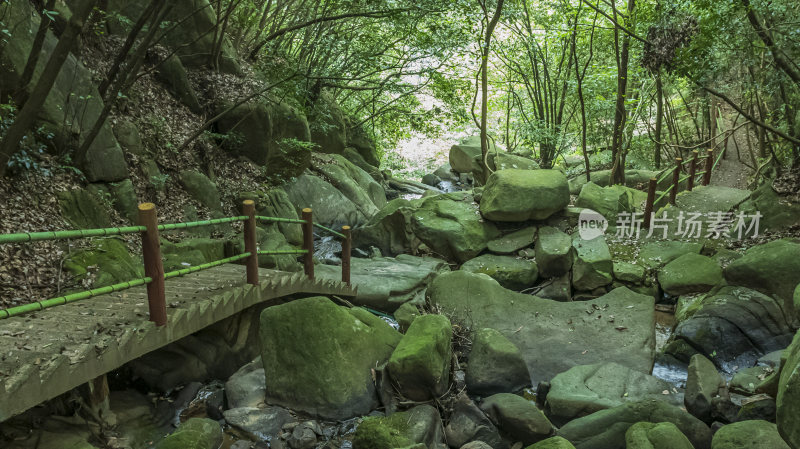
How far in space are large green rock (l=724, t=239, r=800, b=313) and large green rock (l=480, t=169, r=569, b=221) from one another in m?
4.01

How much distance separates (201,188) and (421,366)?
6.41 meters

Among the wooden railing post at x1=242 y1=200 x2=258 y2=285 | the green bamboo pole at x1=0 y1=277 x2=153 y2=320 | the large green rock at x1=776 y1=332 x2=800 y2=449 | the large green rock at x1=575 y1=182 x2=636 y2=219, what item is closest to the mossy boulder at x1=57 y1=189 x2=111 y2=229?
the wooden railing post at x1=242 y1=200 x2=258 y2=285

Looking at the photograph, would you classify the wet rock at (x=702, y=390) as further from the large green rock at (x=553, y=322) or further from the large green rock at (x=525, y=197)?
the large green rock at (x=525, y=197)

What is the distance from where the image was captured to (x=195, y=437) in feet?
14.0

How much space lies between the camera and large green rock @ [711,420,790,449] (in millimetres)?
3750

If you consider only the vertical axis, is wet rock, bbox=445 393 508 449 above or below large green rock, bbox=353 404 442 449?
below

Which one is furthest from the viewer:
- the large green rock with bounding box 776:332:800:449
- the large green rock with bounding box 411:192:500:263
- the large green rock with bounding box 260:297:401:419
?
the large green rock with bounding box 411:192:500:263

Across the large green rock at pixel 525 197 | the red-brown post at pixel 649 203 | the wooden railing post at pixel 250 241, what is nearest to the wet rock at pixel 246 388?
the wooden railing post at pixel 250 241

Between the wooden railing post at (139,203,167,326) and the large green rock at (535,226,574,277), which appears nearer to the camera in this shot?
the wooden railing post at (139,203,167,326)

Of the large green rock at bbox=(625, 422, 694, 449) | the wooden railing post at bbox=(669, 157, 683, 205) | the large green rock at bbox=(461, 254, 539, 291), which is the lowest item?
the large green rock at bbox=(625, 422, 694, 449)

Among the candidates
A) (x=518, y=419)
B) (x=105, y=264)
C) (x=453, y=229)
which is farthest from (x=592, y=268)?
(x=105, y=264)

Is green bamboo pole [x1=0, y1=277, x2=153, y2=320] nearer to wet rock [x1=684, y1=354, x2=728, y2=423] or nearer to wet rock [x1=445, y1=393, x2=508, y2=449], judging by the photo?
wet rock [x1=445, y1=393, x2=508, y2=449]

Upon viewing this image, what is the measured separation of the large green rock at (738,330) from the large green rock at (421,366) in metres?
3.70

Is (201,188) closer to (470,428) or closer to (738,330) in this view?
(470,428)
